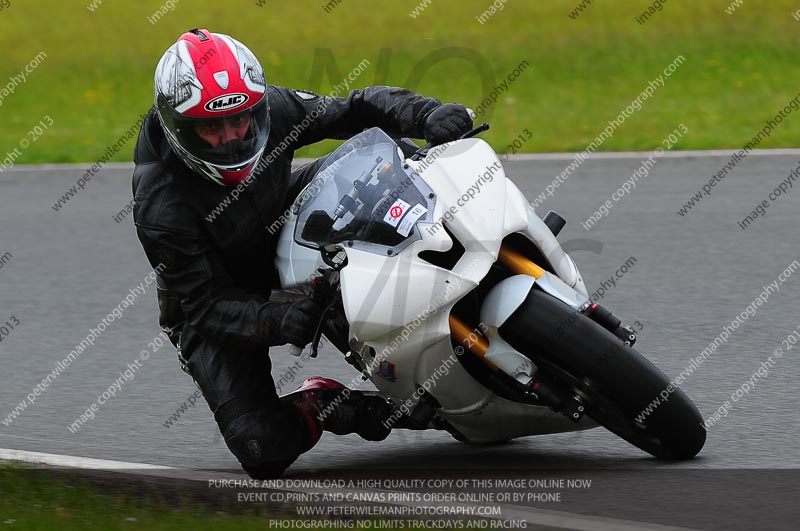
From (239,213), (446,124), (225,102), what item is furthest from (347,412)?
(225,102)

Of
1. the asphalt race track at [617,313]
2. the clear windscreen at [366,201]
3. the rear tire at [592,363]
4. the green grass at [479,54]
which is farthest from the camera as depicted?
the green grass at [479,54]

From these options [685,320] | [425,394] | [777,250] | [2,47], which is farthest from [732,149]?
[2,47]

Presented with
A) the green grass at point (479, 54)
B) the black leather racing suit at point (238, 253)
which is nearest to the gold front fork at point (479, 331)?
the black leather racing suit at point (238, 253)

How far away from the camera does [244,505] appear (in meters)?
4.56

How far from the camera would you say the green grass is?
38.1 ft

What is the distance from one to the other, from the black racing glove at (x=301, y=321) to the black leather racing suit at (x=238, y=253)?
7 centimetres

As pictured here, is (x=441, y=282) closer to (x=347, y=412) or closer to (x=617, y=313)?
(x=347, y=412)

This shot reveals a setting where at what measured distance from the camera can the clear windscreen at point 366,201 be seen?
4363 millimetres

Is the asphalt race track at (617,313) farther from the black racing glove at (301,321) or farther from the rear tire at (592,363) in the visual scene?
the black racing glove at (301,321)

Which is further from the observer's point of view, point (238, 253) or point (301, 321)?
point (238, 253)

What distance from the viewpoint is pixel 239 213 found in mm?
4949

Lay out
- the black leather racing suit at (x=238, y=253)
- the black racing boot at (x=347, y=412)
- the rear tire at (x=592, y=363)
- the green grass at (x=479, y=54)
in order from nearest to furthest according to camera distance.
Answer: the rear tire at (x=592, y=363) → the black leather racing suit at (x=238, y=253) → the black racing boot at (x=347, y=412) → the green grass at (x=479, y=54)

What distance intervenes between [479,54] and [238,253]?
6.92 metres

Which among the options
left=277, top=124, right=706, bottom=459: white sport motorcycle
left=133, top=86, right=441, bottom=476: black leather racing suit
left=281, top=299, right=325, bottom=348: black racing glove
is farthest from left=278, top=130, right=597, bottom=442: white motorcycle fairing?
left=133, top=86, right=441, bottom=476: black leather racing suit
